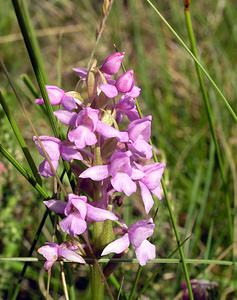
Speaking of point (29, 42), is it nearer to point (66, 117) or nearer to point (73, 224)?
point (66, 117)

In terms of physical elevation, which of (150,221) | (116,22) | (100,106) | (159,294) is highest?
(116,22)

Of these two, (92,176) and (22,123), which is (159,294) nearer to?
(92,176)

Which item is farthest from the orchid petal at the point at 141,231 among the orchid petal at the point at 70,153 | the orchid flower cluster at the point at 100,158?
the orchid petal at the point at 70,153

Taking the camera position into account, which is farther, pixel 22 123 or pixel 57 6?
pixel 57 6

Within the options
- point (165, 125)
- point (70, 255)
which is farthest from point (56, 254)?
point (165, 125)

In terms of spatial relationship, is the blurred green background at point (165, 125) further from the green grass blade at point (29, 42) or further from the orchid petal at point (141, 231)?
the green grass blade at point (29, 42)

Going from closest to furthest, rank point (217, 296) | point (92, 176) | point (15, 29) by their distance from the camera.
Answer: point (92, 176), point (217, 296), point (15, 29)

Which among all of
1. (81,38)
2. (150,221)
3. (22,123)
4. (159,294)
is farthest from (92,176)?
(81,38)

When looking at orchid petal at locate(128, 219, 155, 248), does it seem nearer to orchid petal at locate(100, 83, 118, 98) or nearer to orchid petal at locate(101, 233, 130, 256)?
orchid petal at locate(101, 233, 130, 256)
